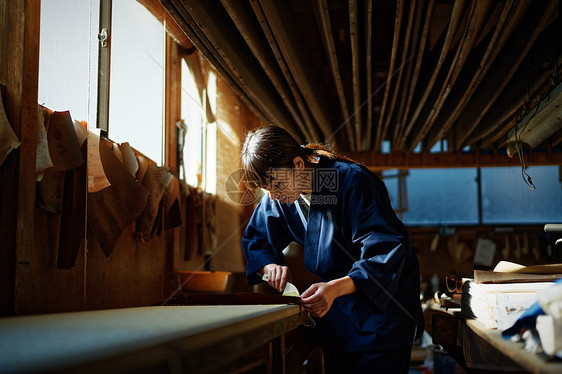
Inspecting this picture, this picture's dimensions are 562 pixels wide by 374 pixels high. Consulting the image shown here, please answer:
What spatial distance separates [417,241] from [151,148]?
5727 millimetres

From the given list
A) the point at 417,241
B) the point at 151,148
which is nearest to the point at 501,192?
the point at 417,241

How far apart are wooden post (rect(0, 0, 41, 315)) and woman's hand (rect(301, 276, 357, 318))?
1.10 meters

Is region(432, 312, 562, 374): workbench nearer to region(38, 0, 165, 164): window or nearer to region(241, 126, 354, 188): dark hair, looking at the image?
region(241, 126, 354, 188): dark hair

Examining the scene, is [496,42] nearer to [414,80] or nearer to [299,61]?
[414,80]

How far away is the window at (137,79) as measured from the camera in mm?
3564

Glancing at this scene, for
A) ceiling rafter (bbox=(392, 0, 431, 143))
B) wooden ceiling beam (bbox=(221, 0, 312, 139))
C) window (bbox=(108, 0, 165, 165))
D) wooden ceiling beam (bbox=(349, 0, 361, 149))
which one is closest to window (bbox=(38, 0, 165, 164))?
window (bbox=(108, 0, 165, 165))

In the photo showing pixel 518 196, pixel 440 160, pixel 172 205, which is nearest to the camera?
pixel 172 205

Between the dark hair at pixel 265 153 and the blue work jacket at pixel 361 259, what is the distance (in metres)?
0.15

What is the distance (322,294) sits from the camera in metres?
1.81

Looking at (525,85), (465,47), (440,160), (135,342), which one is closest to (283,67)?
(465,47)

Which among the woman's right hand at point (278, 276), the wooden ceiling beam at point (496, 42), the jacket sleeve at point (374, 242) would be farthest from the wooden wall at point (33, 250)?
the wooden ceiling beam at point (496, 42)

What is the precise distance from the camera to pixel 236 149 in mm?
6945

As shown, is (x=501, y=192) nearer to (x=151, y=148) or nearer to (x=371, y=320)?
(x=151, y=148)

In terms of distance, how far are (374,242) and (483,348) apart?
50cm
